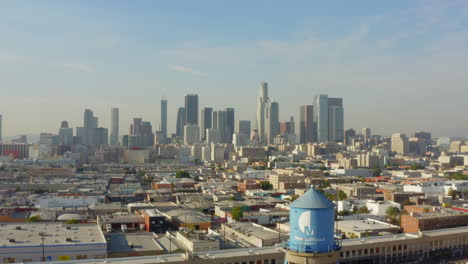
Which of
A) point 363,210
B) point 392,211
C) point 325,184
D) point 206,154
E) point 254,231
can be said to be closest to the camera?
point 254,231

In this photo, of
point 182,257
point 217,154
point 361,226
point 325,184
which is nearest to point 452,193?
point 325,184

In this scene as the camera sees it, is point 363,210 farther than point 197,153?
No

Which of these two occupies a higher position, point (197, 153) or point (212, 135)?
point (212, 135)

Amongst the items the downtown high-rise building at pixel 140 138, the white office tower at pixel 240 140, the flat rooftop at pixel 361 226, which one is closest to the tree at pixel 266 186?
the flat rooftop at pixel 361 226

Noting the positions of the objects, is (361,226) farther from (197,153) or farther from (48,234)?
(197,153)

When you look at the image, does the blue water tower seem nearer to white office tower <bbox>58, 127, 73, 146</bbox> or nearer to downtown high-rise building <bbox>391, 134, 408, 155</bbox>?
downtown high-rise building <bbox>391, 134, 408, 155</bbox>

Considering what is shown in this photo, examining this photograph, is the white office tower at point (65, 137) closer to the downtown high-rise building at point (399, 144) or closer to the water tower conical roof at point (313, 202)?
the downtown high-rise building at point (399, 144)

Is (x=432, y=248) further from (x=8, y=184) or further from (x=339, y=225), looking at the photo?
(x=8, y=184)

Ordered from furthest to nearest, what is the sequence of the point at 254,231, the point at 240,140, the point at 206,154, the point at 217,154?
the point at 240,140
the point at 206,154
the point at 217,154
the point at 254,231
